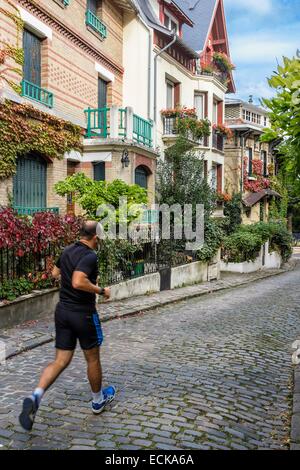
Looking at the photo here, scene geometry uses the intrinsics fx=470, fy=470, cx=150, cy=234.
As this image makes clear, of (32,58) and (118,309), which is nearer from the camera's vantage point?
(118,309)

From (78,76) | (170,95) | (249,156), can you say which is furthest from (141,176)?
(249,156)

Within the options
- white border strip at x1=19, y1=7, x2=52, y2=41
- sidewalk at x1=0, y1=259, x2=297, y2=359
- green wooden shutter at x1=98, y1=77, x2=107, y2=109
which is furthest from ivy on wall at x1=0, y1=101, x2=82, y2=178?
sidewalk at x1=0, y1=259, x2=297, y2=359

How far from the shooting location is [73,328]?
4.48 meters

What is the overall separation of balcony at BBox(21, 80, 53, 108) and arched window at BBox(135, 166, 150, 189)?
454 cm

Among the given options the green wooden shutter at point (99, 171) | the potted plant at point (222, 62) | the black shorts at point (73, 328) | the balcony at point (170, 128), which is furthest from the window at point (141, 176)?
the black shorts at point (73, 328)

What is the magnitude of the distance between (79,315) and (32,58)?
34.8ft

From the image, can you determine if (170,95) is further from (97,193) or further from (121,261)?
(121,261)

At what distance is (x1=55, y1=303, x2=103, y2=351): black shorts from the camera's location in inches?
176

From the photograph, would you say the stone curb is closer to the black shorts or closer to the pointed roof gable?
the black shorts

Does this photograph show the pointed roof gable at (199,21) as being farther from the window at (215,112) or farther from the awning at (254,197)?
the awning at (254,197)

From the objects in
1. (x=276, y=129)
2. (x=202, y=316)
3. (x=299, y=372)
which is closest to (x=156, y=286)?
(x=202, y=316)

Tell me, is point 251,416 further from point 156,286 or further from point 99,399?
point 156,286
